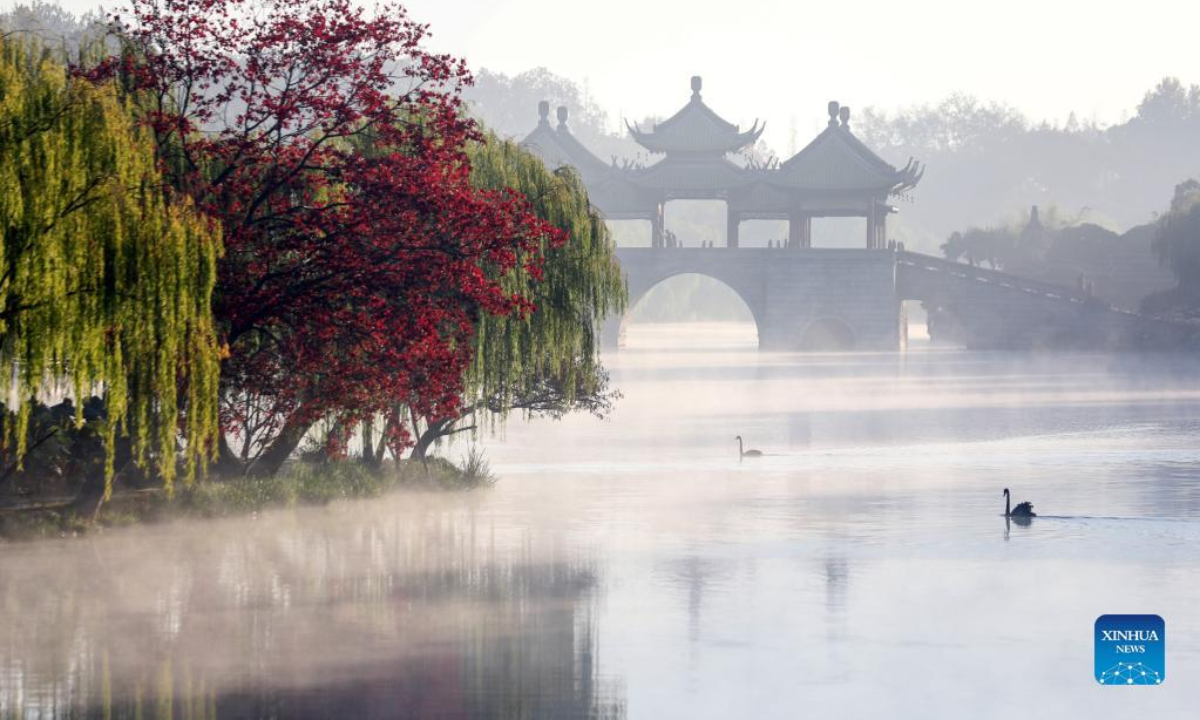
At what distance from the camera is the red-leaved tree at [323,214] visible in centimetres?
2025

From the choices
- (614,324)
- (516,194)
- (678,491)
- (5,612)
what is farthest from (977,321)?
(5,612)

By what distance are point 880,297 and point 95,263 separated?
68.0 metres

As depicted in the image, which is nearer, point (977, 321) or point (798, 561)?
point (798, 561)

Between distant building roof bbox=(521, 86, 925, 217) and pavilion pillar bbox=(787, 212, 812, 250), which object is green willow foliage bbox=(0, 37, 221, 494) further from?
pavilion pillar bbox=(787, 212, 812, 250)

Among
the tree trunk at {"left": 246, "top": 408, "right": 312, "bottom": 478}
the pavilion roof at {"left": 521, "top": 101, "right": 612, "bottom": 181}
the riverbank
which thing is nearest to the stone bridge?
the pavilion roof at {"left": 521, "top": 101, "right": 612, "bottom": 181}

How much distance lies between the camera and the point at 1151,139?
5856 inches

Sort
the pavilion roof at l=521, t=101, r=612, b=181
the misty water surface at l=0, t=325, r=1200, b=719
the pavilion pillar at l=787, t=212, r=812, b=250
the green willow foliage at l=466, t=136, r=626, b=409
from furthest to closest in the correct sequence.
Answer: the pavilion roof at l=521, t=101, r=612, b=181 < the pavilion pillar at l=787, t=212, r=812, b=250 < the green willow foliage at l=466, t=136, r=626, b=409 < the misty water surface at l=0, t=325, r=1200, b=719

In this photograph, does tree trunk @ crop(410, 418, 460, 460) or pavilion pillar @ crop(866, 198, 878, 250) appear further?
pavilion pillar @ crop(866, 198, 878, 250)

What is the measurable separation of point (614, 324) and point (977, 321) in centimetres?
1667

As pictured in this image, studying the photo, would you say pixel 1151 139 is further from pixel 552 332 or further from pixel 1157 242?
pixel 552 332

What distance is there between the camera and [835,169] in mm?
81438

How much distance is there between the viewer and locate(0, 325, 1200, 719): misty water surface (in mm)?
13078

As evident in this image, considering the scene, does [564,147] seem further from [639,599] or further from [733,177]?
[639,599]

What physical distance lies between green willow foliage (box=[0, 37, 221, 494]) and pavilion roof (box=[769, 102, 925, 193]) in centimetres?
6425
